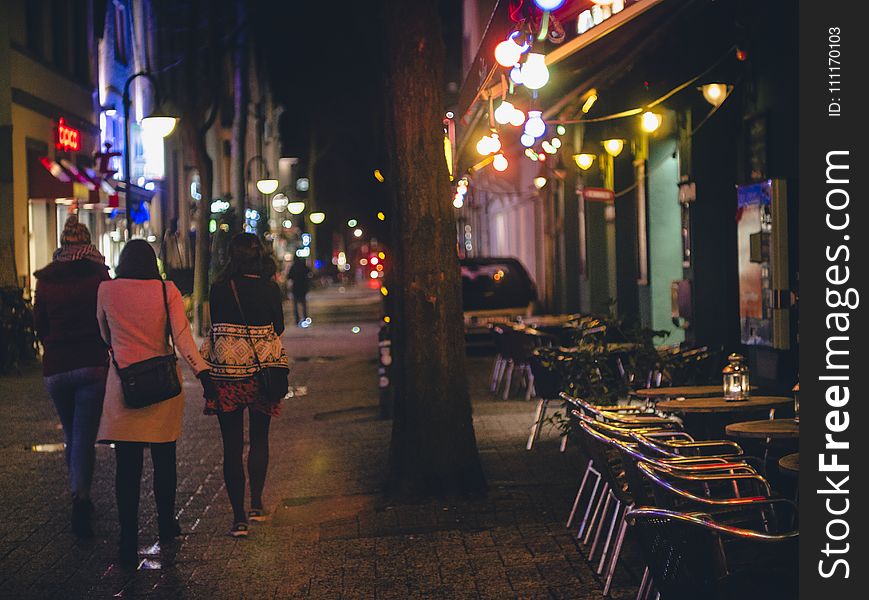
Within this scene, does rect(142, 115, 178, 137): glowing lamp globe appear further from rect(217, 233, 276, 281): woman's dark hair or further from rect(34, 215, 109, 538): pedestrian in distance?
rect(217, 233, 276, 281): woman's dark hair

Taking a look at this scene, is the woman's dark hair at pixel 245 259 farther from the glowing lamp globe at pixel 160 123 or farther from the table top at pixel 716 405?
the glowing lamp globe at pixel 160 123

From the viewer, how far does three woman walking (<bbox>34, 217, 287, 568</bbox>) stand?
7742 mm

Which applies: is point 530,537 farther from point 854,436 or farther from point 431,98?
point 854,436

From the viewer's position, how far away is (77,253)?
344 inches

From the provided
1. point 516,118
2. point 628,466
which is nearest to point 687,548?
point 628,466

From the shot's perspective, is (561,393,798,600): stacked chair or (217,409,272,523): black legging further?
(217,409,272,523): black legging

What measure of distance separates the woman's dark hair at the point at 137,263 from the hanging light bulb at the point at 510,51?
3.74 m

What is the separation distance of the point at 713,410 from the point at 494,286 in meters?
14.7

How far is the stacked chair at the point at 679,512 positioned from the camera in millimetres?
4539

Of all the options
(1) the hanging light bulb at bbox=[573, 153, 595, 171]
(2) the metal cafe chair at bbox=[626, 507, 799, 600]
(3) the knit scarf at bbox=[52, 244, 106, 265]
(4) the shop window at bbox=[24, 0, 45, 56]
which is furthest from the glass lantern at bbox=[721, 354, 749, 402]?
(4) the shop window at bbox=[24, 0, 45, 56]

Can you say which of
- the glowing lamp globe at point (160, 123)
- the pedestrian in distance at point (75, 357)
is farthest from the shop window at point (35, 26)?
the pedestrian in distance at point (75, 357)

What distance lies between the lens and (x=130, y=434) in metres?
7.72

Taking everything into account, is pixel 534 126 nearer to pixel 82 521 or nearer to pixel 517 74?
pixel 517 74

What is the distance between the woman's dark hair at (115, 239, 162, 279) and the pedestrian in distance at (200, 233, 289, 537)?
460 millimetres
